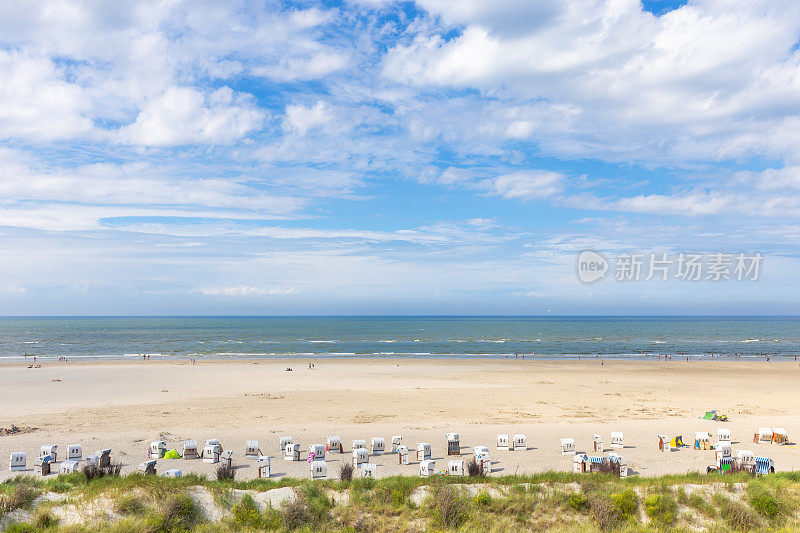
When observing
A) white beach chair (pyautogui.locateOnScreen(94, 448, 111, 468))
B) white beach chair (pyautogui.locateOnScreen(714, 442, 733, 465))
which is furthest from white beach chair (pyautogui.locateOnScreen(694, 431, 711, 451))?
white beach chair (pyautogui.locateOnScreen(94, 448, 111, 468))

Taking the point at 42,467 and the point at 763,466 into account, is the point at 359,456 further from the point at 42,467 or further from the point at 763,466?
the point at 763,466

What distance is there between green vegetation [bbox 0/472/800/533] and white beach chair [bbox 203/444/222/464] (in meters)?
4.79

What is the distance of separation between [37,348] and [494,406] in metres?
73.0

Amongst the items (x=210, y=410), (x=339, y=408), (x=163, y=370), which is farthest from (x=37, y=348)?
(x=339, y=408)

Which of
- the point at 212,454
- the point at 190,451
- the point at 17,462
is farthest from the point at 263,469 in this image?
the point at 17,462

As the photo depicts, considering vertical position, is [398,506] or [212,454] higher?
[398,506]

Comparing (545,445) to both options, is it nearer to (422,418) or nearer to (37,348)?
(422,418)

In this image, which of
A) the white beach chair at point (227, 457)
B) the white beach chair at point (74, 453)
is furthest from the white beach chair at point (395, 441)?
the white beach chair at point (74, 453)

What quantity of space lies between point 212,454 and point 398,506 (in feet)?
29.4

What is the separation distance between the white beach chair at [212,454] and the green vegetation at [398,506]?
4.79 meters

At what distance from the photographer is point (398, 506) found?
11727 millimetres

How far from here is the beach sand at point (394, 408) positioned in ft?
63.0

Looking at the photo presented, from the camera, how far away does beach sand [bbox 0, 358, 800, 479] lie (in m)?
19.2

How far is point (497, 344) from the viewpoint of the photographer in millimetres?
82250
